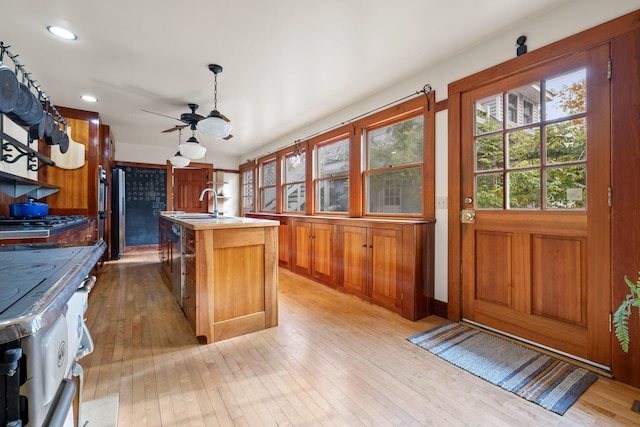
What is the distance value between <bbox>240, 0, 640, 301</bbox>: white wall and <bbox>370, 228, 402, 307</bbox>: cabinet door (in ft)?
A: 1.27

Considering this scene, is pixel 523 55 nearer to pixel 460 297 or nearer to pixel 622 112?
pixel 622 112

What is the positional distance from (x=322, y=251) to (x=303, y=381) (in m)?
2.14

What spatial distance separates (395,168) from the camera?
3309 mm

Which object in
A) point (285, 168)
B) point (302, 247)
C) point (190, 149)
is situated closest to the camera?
point (190, 149)

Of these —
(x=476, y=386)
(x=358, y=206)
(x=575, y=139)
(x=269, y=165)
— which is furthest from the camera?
(x=269, y=165)

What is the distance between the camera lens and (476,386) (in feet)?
5.60

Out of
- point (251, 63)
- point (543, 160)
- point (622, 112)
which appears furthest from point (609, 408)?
point (251, 63)

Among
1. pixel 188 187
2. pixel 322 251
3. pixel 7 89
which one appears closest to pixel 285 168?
pixel 322 251

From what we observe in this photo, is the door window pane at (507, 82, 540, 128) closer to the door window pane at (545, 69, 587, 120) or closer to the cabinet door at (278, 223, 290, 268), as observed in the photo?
the door window pane at (545, 69, 587, 120)

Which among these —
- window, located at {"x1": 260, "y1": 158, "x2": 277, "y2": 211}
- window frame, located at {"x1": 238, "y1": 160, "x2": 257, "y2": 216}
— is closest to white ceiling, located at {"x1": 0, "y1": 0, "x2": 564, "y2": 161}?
window, located at {"x1": 260, "y1": 158, "x2": 277, "y2": 211}

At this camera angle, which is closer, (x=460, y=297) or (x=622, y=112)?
(x=622, y=112)

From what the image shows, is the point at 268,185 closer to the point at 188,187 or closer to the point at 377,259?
the point at 188,187

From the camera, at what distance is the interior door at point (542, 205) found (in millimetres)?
1856

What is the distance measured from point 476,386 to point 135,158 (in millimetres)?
7269
